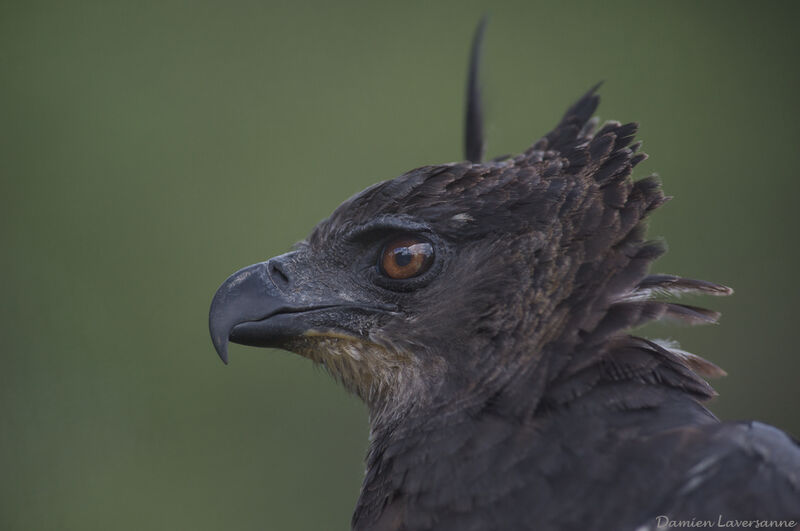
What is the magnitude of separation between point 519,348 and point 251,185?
18.7 feet

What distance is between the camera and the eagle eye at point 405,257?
128 inches

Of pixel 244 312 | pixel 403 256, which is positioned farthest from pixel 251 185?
pixel 403 256

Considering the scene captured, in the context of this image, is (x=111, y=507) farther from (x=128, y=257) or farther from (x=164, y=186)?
(x=164, y=186)

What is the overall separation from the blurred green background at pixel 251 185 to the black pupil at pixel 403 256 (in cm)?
454

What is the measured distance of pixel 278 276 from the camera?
3475 mm

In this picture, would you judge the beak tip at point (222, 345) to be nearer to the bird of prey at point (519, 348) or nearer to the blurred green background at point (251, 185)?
the bird of prey at point (519, 348)

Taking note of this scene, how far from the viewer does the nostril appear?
3.44 meters
